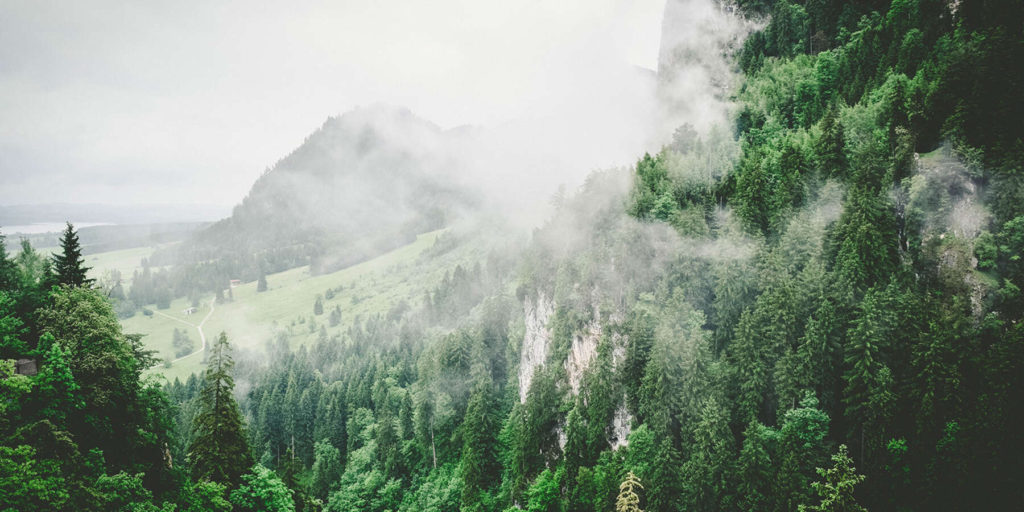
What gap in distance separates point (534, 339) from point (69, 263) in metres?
54.4

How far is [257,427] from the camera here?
10725 centimetres

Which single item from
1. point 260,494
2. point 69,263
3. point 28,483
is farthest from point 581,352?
point 28,483

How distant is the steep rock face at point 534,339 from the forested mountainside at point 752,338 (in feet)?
2.59

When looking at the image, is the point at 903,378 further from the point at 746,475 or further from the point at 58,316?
the point at 58,316

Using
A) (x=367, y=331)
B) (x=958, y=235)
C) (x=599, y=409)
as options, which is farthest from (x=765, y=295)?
(x=367, y=331)

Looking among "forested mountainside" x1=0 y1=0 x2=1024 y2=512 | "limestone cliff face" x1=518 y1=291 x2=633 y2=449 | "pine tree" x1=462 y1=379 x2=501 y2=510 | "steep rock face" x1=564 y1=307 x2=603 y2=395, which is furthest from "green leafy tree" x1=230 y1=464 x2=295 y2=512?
"pine tree" x1=462 y1=379 x2=501 y2=510

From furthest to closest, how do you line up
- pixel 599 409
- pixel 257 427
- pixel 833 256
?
pixel 257 427 < pixel 599 409 < pixel 833 256

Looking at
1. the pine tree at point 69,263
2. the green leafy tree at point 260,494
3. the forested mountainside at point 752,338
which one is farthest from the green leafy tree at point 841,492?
the pine tree at point 69,263

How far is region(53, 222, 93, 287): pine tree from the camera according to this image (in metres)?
37.2

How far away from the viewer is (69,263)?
3781 centimetres

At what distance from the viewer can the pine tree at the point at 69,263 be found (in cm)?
3716

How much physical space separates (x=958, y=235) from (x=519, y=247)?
11677cm

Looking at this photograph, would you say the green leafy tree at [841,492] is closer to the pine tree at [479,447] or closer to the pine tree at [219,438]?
the pine tree at [219,438]

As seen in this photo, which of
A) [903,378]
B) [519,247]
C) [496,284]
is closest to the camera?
[903,378]
